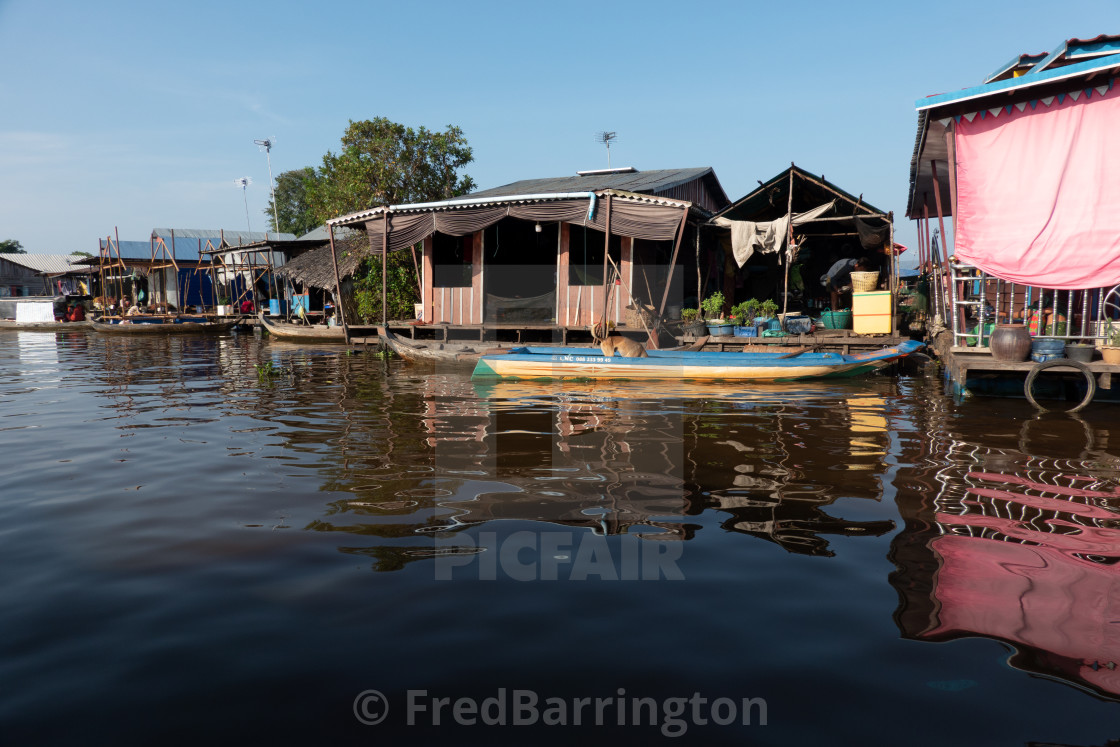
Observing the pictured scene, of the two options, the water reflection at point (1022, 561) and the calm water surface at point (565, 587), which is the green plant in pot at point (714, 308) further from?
the water reflection at point (1022, 561)

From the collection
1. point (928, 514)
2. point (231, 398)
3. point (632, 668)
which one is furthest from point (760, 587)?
point (231, 398)

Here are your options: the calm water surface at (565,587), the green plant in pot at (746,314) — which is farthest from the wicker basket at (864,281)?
the calm water surface at (565,587)

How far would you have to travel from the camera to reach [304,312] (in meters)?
26.6

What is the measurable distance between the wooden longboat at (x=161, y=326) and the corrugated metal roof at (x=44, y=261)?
20215 mm

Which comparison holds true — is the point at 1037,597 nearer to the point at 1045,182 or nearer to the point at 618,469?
the point at 618,469

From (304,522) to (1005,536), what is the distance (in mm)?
4501

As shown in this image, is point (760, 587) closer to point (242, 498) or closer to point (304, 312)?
point (242, 498)

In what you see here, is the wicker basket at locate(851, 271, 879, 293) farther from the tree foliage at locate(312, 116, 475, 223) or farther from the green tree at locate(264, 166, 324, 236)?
the green tree at locate(264, 166, 324, 236)

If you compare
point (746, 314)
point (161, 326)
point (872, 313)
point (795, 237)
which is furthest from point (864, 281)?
point (161, 326)

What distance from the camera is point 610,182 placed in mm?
20359

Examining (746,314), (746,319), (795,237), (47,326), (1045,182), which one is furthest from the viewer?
(47,326)

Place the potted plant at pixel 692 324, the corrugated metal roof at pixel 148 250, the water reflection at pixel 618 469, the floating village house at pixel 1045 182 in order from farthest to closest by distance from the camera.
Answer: the corrugated metal roof at pixel 148 250 → the potted plant at pixel 692 324 → the floating village house at pixel 1045 182 → the water reflection at pixel 618 469

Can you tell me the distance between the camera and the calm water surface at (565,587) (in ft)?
8.05

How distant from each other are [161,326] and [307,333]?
992 cm
